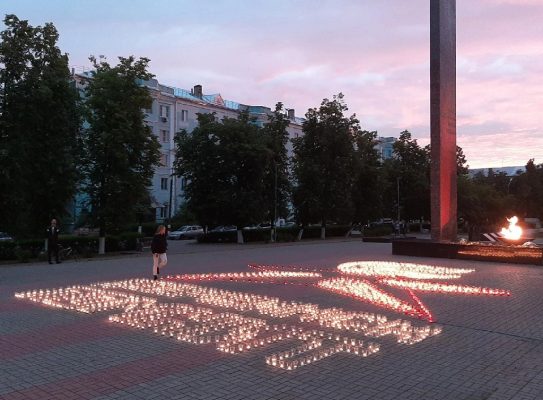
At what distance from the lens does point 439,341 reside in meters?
8.20

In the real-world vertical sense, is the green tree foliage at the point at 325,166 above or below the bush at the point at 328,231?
above

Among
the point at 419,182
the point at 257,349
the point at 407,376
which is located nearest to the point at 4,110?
the point at 257,349

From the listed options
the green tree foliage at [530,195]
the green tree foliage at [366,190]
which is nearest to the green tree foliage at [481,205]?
the green tree foliage at [530,195]

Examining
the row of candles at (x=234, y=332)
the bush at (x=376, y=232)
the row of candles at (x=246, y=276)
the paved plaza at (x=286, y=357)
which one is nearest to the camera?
the paved plaza at (x=286, y=357)

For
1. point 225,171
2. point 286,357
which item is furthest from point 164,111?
point 286,357

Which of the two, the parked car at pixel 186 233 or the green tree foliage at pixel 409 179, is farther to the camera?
the green tree foliage at pixel 409 179

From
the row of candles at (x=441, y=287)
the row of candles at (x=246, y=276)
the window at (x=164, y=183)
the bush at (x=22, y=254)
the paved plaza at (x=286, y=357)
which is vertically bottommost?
the paved plaza at (x=286, y=357)

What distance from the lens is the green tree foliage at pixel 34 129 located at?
23359mm

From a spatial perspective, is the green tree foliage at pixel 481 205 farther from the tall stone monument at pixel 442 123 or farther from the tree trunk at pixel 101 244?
the tree trunk at pixel 101 244

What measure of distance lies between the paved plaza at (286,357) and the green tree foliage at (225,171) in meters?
23.8

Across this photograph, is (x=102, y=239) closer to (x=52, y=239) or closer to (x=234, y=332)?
(x=52, y=239)

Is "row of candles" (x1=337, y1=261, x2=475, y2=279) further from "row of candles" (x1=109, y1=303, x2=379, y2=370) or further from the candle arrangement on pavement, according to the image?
"row of candles" (x1=109, y1=303, x2=379, y2=370)

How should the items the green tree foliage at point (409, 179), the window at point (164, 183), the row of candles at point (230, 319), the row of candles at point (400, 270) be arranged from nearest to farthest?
1. the row of candles at point (230, 319)
2. the row of candles at point (400, 270)
3. the green tree foliage at point (409, 179)
4. the window at point (164, 183)

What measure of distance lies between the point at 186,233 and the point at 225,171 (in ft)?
48.2
